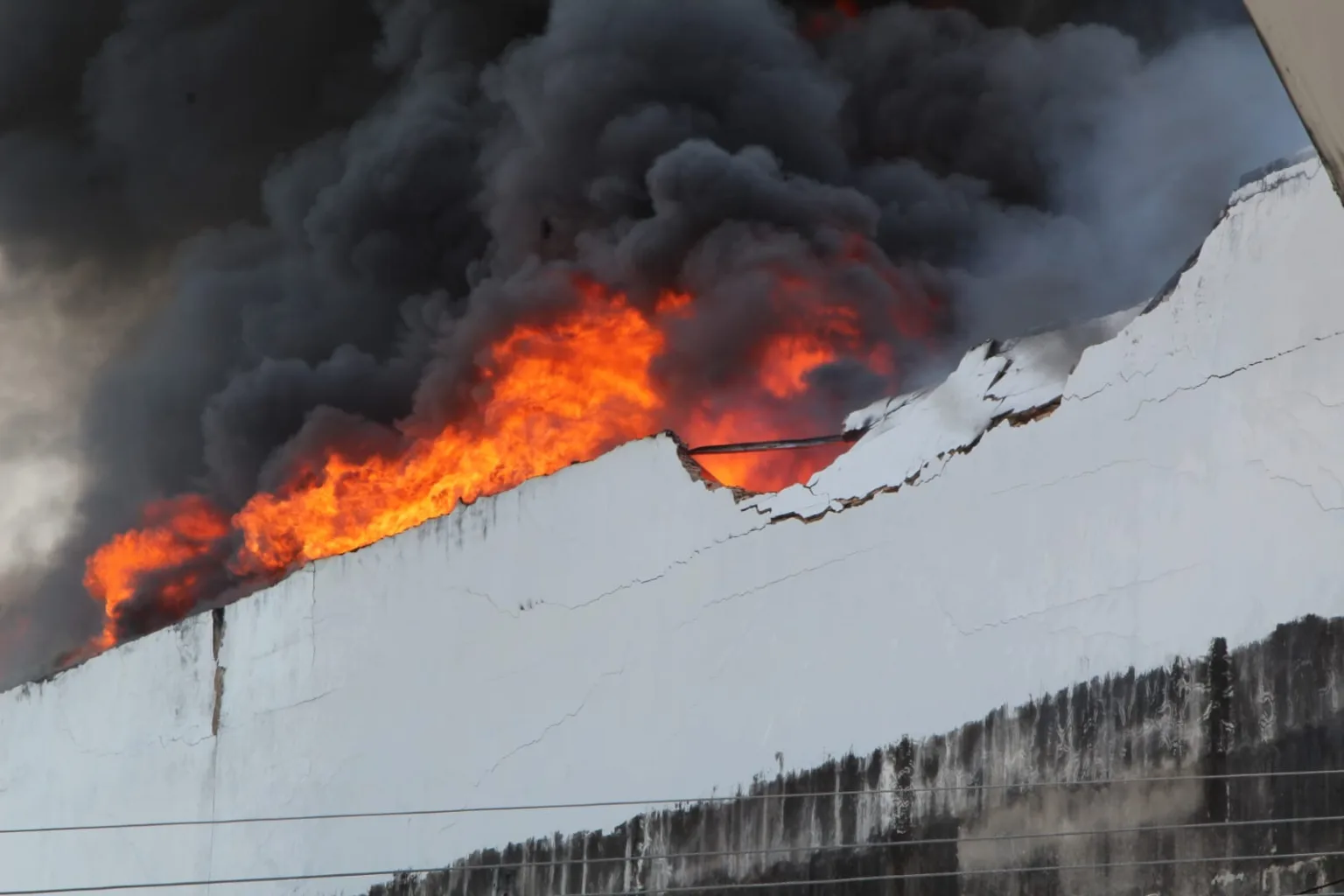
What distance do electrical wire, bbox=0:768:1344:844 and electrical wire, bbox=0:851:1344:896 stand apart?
8.1 inches

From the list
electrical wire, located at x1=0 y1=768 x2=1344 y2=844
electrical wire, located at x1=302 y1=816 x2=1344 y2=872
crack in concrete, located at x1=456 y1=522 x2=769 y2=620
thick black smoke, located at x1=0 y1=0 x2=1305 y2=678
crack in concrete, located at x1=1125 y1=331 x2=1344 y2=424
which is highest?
thick black smoke, located at x1=0 y1=0 x2=1305 y2=678

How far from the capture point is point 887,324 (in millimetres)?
10055

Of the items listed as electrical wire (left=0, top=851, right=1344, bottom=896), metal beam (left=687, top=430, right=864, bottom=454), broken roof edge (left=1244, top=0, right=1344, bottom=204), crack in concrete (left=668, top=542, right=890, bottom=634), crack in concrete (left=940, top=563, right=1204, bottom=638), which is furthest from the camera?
metal beam (left=687, top=430, right=864, bottom=454)

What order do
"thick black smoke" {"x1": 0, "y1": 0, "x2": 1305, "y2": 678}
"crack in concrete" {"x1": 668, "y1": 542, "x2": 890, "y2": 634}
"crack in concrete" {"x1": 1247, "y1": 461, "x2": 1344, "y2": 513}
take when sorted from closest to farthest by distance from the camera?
1. "crack in concrete" {"x1": 1247, "y1": 461, "x2": 1344, "y2": 513}
2. "crack in concrete" {"x1": 668, "y1": 542, "x2": 890, "y2": 634}
3. "thick black smoke" {"x1": 0, "y1": 0, "x2": 1305, "y2": 678}

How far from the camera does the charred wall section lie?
4234 millimetres

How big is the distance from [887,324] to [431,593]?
13.2ft

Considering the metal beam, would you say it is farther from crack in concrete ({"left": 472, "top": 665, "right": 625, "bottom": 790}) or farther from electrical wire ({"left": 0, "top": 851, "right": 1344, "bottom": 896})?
electrical wire ({"left": 0, "top": 851, "right": 1344, "bottom": 896})

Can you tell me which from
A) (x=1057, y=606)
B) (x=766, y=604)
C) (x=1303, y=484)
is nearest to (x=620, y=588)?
→ (x=766, y=604)

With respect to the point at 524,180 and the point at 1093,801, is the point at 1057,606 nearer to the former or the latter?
the point at 1093,801

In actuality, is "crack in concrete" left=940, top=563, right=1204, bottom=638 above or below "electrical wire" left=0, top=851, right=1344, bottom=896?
above

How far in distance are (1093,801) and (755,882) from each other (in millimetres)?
1410

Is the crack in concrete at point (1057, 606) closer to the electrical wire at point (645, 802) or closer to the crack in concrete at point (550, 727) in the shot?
the electrical wire at point (645, 802)

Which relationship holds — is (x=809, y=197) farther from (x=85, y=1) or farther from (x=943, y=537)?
(x=85, y=1)

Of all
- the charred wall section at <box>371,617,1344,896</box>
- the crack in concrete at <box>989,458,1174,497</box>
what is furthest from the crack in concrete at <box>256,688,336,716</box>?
the crack in concrete at <box>989,458,1174,497</box>
